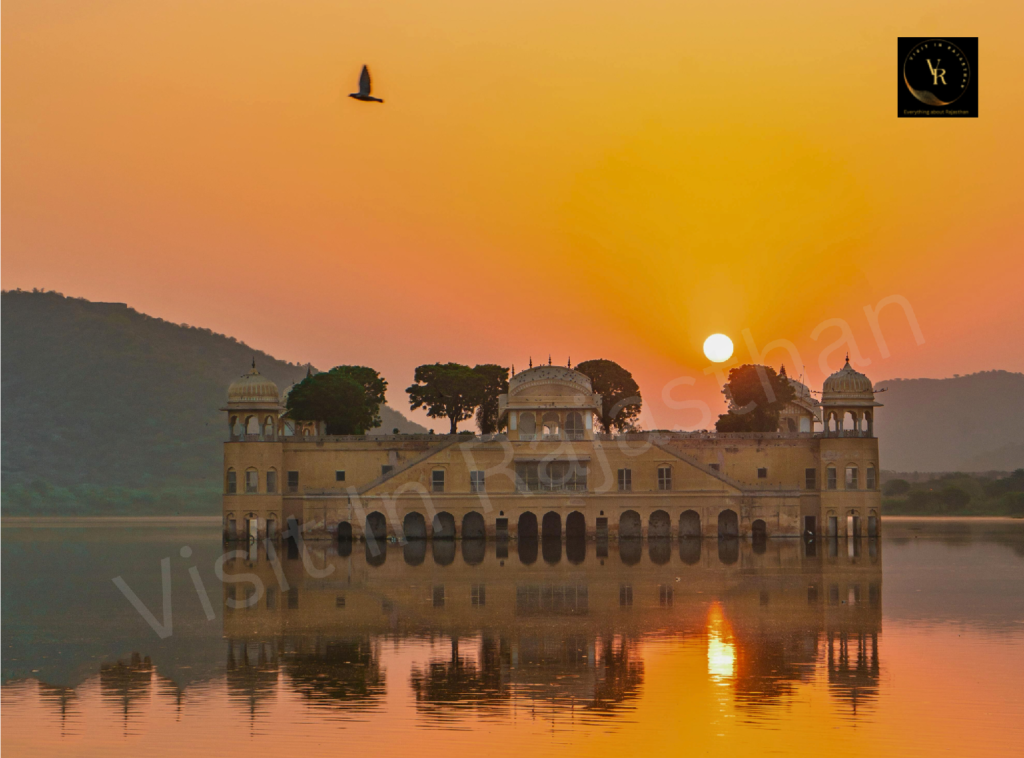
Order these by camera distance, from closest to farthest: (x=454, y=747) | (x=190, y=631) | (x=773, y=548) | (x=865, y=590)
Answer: (x=454, y=747), (x=190, y=631), (x=865, y=590), (x=773, y=548)

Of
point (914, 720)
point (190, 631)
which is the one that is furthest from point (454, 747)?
point (190, 631)

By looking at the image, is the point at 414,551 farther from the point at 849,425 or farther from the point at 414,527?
the point at 849,425

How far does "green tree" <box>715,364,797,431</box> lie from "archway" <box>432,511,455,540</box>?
2375 cm

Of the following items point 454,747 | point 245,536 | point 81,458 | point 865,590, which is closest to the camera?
point 454,747

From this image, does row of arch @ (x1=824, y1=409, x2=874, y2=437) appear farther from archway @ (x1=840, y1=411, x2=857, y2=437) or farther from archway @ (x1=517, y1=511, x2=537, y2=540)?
archway @ (x1=517, y1=511, x2=537, y2=540)

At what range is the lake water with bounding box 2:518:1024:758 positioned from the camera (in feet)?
76.5

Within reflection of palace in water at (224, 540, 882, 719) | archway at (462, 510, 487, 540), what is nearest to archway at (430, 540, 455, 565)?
reflection of palace in water at (224, 540, 882, 719)

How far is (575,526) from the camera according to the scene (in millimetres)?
81750

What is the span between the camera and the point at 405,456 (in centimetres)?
7881

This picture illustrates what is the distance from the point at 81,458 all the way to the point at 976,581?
136984 millimetres

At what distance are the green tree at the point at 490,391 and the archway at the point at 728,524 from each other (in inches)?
735

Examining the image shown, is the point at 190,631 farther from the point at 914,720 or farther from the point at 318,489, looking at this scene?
the point at 318,489

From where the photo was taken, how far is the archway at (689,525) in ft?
248

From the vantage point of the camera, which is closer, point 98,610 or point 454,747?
point 454,747
